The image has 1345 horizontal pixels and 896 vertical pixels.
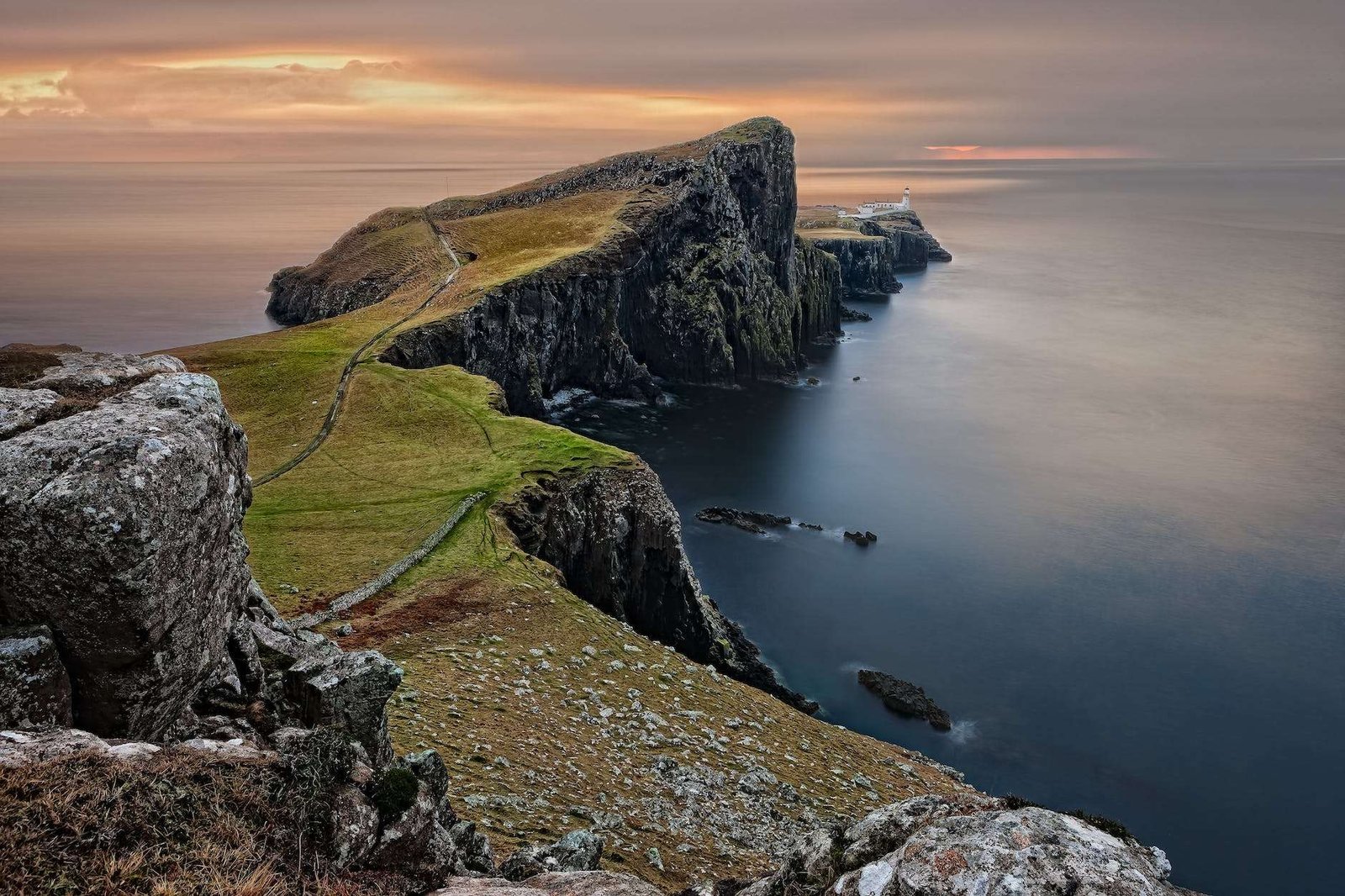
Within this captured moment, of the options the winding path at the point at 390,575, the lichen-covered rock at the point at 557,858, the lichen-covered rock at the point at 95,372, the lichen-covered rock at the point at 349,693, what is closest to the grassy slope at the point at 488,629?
the winding path at the point at 390,575

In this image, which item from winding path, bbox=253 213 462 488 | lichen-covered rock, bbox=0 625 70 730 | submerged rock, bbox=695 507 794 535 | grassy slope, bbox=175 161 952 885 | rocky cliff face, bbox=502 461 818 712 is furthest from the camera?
submerged rock, bbox=695 507 794 535

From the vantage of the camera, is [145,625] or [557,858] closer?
[145,625]

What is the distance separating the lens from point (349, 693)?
19.7m

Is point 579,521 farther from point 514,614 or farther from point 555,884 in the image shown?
point 555,884

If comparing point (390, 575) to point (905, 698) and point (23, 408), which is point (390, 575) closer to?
point (23, 408)

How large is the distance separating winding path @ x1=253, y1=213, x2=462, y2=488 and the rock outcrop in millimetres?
46383

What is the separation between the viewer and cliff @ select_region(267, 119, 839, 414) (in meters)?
134

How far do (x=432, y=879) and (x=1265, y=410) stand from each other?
167 metres

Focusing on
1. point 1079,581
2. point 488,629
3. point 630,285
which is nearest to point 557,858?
point 488,629

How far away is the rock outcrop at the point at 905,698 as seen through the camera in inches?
2501

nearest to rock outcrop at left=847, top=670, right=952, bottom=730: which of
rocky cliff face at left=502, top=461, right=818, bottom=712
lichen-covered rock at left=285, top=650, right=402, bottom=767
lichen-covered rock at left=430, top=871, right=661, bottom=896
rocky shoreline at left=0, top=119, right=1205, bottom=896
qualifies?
rocky cliff face at left=502, top=461, right=818, bottom=712

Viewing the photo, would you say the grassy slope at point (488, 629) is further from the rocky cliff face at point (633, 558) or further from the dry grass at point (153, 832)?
the dry grass at point (153, 832)

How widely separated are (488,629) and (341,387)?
53.6 meters

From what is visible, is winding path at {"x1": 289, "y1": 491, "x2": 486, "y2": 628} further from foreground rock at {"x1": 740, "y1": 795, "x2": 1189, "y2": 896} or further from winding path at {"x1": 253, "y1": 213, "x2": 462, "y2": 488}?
foreground rock at {"x1": 740, "y1": 795, "x2": 1189, "y2": 896}
